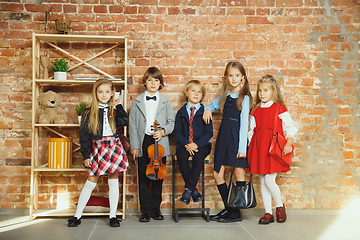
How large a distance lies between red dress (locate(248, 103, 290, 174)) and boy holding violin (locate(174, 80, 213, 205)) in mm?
464

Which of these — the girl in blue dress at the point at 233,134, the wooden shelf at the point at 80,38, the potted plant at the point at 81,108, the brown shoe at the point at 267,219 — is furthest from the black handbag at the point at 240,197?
the wooden shelf at the point at 80,38

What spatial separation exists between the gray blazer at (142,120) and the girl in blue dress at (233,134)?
383mm

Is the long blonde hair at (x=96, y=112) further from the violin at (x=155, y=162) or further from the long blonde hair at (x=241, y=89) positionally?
the long blonde hair at (x=241, y=89)

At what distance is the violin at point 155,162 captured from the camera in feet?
8.71

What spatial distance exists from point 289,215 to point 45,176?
110 inches

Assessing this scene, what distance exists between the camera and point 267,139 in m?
2.82

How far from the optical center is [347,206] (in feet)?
10.6

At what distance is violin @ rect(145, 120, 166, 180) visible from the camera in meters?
2.66

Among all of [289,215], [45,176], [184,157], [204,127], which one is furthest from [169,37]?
[289,215]

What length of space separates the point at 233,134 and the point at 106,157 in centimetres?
128

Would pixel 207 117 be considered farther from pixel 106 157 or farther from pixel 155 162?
pixel 106 157

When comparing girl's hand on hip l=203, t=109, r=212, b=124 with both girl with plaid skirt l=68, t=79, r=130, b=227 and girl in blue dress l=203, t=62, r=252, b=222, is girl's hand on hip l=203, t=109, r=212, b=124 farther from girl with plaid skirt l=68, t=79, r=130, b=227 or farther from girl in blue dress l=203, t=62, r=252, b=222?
girl with plaid skirt l=68, t=79, r=130, b=227

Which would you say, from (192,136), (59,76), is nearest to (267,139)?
(192,136)

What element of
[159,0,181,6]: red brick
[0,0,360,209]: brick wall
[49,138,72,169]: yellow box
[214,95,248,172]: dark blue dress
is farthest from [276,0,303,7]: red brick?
[49,138,72,169]: yellow box
